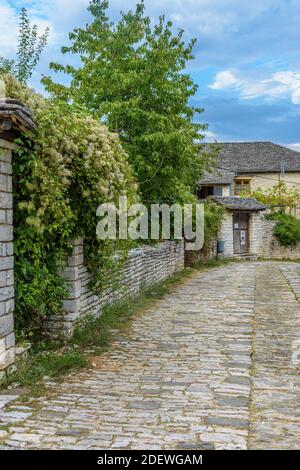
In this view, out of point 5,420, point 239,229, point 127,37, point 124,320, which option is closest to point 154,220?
point 127,37

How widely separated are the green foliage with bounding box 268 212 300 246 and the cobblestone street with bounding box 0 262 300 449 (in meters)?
23.1

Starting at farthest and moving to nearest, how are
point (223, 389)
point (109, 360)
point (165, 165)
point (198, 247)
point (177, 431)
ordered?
point (198, 247) → point (165, 165) → point (109, 360) → point (223, 389) → point (177, 431)

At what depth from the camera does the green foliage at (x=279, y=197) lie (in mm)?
33750

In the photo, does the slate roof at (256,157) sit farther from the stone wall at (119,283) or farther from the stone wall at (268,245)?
the stone wall at (119,283)

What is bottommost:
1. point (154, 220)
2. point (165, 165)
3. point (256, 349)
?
point (256, 349)

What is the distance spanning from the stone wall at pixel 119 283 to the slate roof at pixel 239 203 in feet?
38.9

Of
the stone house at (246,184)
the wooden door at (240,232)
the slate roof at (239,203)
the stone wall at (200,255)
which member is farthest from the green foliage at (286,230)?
the stone wall at (200,255)

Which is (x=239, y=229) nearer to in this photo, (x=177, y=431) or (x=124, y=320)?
(x=124, y=320)

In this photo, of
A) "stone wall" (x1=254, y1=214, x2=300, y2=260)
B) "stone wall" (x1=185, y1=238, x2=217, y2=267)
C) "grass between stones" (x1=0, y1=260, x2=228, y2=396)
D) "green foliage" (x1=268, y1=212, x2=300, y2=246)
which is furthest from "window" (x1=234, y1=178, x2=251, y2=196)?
"grass between stones" (x1=0, y1=260, x2=228, y2=396)

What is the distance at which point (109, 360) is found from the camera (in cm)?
644

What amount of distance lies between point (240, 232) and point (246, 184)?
8371 mm

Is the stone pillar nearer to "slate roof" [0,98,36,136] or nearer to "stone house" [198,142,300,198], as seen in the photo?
"slate roof" [0,98,36,136]

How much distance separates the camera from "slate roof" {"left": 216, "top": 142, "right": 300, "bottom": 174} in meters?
37.8

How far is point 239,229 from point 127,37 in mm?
17845
